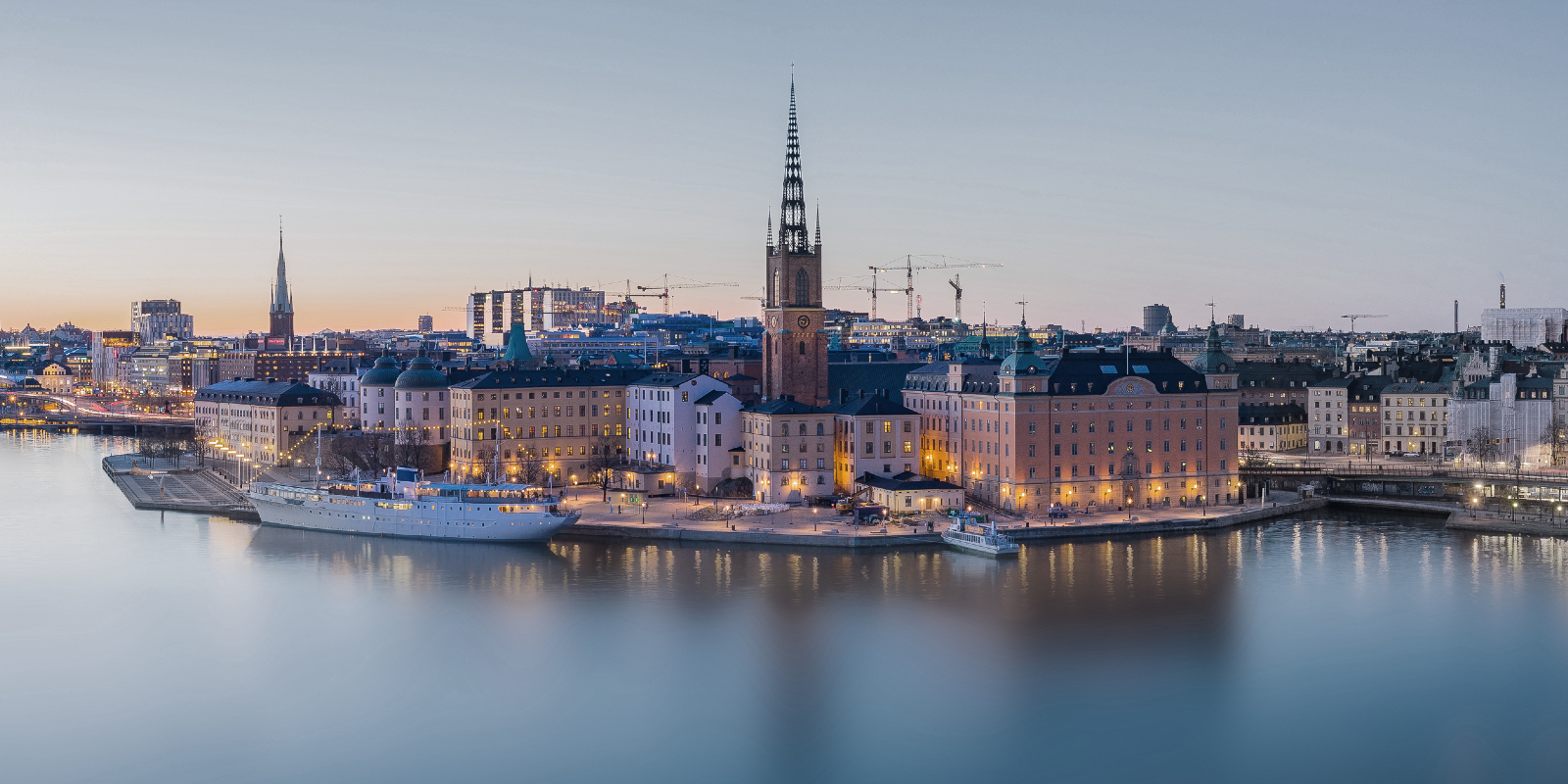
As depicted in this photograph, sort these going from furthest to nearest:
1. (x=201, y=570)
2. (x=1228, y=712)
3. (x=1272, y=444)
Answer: (x=1272, y=444)
(x=201, y=570)
(x=1228, y=712)

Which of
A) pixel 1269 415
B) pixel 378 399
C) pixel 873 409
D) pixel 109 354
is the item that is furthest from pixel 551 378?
pixel 109 354

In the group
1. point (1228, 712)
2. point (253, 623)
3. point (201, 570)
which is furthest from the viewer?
point (201, 570)

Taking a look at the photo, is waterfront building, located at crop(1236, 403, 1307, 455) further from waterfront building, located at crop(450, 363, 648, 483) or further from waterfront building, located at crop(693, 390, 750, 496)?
Result: waterfront building, located at crop(450, 363, 648, 483)

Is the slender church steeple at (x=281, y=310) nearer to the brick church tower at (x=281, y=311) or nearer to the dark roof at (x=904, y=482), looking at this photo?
the brick church tower at (x=281, y=311)

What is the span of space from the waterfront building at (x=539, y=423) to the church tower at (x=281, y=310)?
7125 cm

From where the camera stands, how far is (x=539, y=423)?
1711 inches

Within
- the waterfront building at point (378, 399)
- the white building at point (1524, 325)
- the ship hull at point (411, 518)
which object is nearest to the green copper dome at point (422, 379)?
the waterfront building at point (378, 399)

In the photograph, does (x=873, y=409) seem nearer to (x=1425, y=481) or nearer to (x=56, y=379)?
(x=1425, y=481)

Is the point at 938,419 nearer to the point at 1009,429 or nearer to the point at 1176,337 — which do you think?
the point at 1009,429

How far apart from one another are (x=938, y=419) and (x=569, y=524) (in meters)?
10.6

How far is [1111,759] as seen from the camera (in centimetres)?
1875

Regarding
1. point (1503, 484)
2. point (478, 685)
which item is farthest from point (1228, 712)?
point (1503, 484)

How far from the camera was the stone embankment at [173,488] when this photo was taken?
3981cm

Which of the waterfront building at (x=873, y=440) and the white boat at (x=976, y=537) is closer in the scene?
the white boat at (x=976, y=537)
